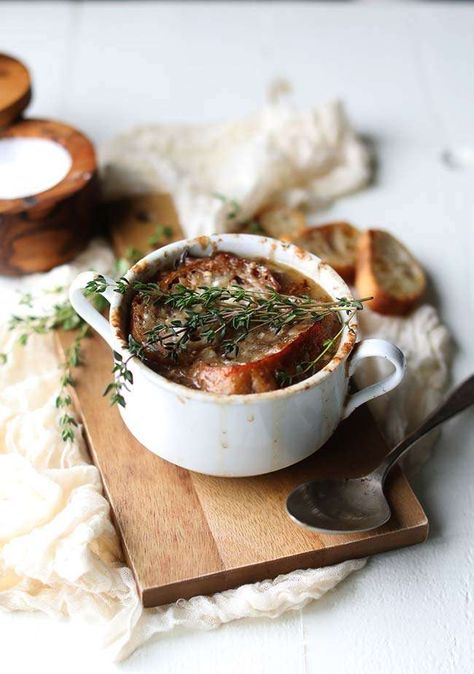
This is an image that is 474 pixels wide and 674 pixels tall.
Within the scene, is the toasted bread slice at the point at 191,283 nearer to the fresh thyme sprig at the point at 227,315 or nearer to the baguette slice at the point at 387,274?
the fresh thyme sprig at the point at 227,315

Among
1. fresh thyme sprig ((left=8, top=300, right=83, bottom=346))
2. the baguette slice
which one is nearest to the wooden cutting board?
fresh thyme sprig ((left=8, top=300, right=83, bottom=346))

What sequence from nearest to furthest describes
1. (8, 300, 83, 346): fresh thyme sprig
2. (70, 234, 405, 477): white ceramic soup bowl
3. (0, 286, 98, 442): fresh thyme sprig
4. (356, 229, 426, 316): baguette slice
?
1. (70, 234, 405, 477): white ceramic soup bowl
2. (0, 286, 98, 442): fresh thyme sprig
3. (8, 300, 83, 346): fresh thyme sprig
4. (356, 229, 426, 316): baguette slice

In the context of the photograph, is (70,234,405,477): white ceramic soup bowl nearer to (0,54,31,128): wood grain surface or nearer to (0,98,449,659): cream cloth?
(0,98,449,659): cream cloth

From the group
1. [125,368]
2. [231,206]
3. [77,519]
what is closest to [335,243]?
[231,206]

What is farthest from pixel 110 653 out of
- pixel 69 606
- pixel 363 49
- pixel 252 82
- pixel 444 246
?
pixel 363 49

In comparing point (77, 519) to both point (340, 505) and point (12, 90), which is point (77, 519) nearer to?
point (340, 505)

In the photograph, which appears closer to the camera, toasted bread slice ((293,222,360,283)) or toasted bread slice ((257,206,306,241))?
toasted bread slice ((293,222,360,283))
